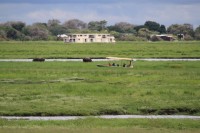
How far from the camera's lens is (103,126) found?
14727 mm

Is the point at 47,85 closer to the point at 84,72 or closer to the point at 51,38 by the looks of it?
the point at 84,72

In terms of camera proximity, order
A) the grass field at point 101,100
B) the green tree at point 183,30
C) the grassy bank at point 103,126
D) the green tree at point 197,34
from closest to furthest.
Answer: the grassy bank at point 103,126
the grass field at point 101,100
the green tree at point 197,34
the green tree at point 183,30

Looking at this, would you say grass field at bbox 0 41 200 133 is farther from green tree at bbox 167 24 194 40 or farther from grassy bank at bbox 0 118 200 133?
green tree at bbox 167 24 194 40

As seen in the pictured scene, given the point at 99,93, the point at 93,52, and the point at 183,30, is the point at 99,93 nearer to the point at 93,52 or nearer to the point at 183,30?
the point at 93,52

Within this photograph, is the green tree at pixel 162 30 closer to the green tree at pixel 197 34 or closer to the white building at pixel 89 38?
the green tree at pixel 197 34

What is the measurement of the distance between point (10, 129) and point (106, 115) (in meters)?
4.77

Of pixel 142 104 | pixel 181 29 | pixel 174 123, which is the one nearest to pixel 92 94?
pixel 142 104

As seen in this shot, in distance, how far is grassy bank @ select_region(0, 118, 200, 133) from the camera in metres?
13.9

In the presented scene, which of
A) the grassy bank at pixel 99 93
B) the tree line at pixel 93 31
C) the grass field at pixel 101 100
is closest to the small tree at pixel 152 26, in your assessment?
the tree line at pixel 93 31

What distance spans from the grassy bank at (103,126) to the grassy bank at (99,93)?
213cm

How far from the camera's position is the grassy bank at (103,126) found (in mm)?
13938

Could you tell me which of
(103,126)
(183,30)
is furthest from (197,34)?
(103,126)

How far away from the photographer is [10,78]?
2909cm

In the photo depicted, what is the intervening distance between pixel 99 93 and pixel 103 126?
7.26 meters
